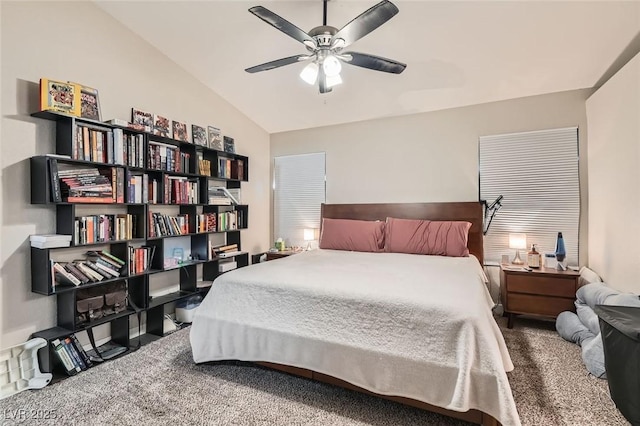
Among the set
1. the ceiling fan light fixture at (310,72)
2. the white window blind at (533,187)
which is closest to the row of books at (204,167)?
the ceiling fan light fixture at (310,72)

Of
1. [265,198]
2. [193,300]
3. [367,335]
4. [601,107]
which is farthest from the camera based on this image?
[265,198]

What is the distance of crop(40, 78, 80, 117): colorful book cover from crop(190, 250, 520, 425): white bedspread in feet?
5.64

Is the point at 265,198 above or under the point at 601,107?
under

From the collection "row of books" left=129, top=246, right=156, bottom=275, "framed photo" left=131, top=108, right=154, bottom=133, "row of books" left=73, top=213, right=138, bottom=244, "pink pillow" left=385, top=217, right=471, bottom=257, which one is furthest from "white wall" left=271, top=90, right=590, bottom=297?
"row of books" left=73, top=213, right=138, bottom=244

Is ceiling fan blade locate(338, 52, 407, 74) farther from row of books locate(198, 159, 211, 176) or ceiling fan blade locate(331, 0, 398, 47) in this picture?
row of books locate(198, 159, 211, 176)

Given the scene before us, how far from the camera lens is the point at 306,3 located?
248 centimetres

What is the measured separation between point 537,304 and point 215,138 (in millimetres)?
3986

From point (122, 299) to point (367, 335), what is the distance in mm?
2198

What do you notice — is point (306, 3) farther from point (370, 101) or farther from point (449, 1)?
point (370, 101)

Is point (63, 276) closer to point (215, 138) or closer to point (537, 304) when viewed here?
point (215, 138)

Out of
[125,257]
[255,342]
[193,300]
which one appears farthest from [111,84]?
[255,342]

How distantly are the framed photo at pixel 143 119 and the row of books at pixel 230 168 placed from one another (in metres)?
0.91

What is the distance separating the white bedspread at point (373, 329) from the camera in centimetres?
157

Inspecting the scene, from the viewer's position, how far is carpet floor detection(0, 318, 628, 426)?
180 cm
